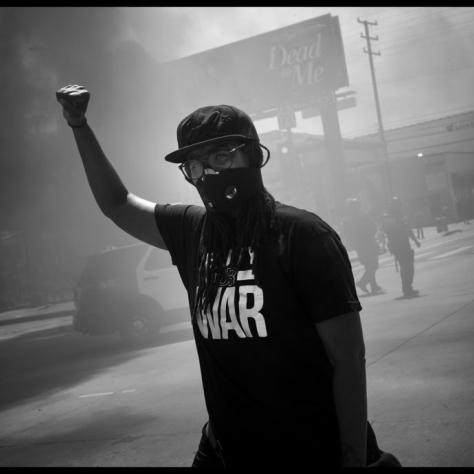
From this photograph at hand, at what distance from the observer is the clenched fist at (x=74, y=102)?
1917 mm

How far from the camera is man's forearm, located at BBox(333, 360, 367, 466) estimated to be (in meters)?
1.48

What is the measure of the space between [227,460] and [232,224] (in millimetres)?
577

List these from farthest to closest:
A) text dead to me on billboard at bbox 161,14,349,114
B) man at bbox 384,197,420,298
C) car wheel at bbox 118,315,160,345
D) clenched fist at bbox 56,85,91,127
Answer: text dead to me on billboard at bbox 161,14,349,114
car wheel at bbox 118,315,160,345
man at bbox 384,197,420,298
clenched fist at bbox 56,85,91,127

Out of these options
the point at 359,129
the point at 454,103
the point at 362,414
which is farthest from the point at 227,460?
the point at 359,129

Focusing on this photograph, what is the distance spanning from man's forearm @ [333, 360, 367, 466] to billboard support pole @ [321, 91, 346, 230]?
1017 inches

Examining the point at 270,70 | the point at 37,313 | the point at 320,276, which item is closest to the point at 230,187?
the point at 320,276

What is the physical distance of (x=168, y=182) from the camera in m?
23.2

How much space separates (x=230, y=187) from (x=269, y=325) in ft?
1.23

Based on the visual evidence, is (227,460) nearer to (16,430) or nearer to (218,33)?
(16,430)

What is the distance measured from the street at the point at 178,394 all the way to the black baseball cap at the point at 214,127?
2420 millimetres

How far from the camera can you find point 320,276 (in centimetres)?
144

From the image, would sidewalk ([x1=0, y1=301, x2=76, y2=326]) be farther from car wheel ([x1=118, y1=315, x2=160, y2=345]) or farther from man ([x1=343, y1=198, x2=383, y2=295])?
man ([x1=343, y1=198, x2=383, y2=295])

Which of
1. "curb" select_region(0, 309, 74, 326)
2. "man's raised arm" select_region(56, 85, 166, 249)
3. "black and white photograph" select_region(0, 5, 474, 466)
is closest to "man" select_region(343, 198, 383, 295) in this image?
"black and white photograph" select_region(0, 5, 474, 466)

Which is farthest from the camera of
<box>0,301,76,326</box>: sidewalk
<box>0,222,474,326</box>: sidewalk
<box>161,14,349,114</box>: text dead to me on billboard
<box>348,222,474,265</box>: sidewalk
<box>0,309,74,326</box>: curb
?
<box>161,14,349,114</box>: text dead to me on billboard
